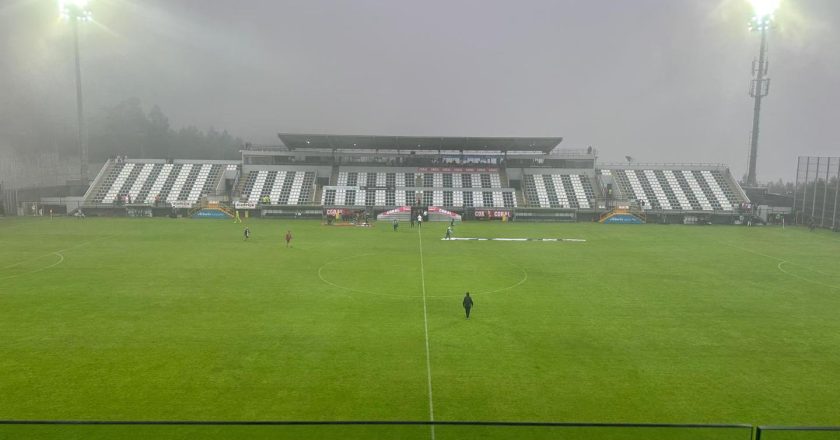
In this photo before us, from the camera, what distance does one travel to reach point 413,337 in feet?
52.1

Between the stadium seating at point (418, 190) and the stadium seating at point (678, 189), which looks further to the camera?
the stadium seating at point (418, 190)

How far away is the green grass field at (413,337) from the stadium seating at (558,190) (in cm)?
3194

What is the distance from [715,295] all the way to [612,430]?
16613mm

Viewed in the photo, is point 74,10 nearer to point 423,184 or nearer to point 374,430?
point 423,184

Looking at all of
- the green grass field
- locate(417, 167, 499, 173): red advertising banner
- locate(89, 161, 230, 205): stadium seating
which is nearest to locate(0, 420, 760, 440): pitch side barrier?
the green grass field

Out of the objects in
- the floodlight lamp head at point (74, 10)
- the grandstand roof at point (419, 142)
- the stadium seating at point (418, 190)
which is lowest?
the stadium seating at point (418, 190)

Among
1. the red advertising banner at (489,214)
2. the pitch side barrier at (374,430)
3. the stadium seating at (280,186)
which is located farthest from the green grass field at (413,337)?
the stadium seating at (280,186)

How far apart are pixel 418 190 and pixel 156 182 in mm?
35772

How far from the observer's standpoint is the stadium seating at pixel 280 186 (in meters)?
64.0

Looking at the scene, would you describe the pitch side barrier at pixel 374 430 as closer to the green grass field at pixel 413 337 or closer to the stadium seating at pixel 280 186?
the green grass field at pixel 413 337

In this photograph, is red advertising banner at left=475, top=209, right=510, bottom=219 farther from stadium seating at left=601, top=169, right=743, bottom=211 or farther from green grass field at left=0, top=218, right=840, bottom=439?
green grass field at left=0, top=218, right=840, bottom=439

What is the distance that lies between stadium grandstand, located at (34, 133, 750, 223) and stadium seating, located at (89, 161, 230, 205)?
0.13 m

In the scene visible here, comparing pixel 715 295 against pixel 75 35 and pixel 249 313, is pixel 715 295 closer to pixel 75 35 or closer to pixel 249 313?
pixel 249 313

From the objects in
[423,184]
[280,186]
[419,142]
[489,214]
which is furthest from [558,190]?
[280,186]
